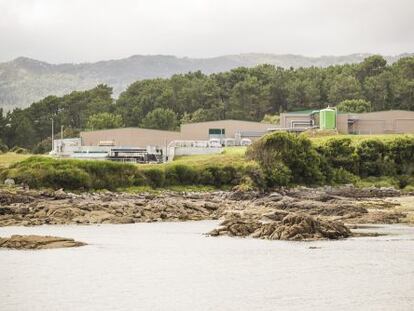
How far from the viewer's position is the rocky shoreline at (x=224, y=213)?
4872 centimetres

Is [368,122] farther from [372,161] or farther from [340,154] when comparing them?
[340,154]

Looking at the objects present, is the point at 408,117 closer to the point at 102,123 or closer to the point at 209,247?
the point at 102,123

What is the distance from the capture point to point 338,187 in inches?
3799

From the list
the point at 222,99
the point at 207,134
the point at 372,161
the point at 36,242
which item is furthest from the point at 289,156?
the point at 222,99

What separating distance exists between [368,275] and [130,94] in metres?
159

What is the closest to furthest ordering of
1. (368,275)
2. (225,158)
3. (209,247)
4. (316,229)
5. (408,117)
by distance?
(368,275), (209,247), (316,229), (225,158), (408,117)

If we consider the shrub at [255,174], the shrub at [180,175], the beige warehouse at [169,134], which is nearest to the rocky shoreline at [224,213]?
the shrub at [180,175]

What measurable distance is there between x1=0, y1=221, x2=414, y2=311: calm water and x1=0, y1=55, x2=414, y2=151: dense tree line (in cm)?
11151

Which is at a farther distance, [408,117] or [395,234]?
[408,117]

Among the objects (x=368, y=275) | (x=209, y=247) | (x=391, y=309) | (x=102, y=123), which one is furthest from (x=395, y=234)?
(x=102, y=123)

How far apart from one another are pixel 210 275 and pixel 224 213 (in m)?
29.2

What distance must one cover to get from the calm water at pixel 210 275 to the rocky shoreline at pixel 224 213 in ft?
6.31

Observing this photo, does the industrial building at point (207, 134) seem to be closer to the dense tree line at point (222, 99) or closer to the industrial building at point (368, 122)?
the industrial building at point (368, 122)

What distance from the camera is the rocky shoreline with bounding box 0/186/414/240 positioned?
1918 inches
